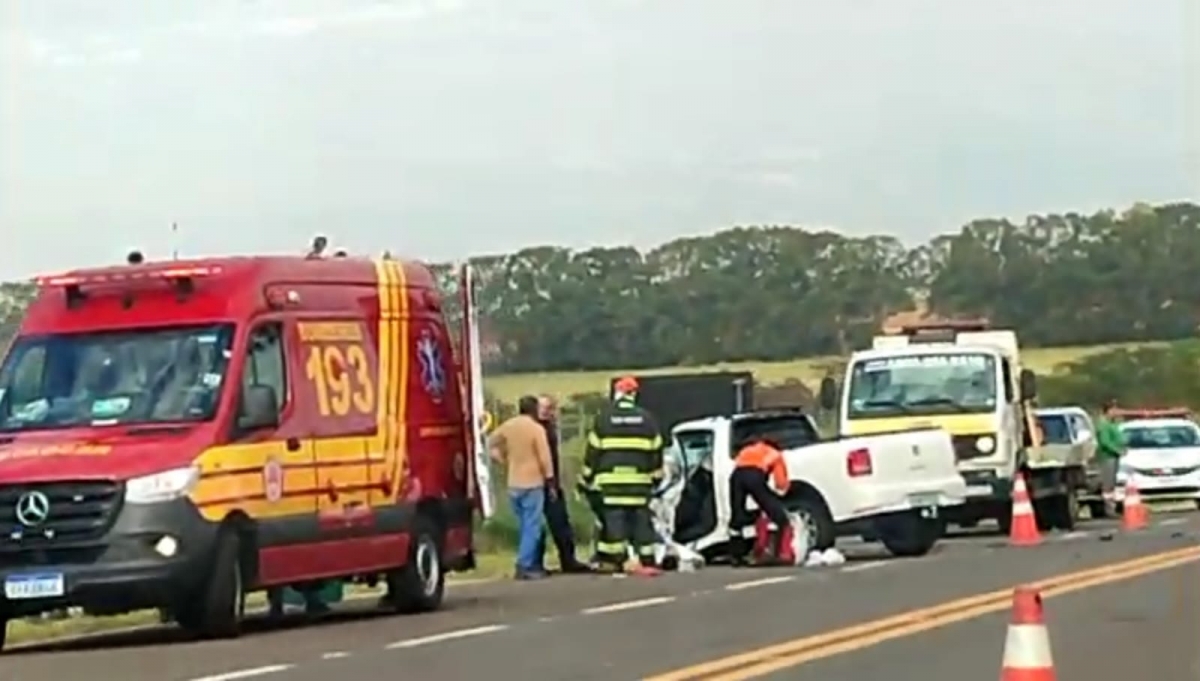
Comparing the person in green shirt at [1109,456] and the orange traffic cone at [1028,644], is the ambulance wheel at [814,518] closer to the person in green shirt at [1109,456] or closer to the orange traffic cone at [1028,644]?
the person in green shirt at [1109,456]

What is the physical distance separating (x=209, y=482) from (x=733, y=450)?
32.6 ft

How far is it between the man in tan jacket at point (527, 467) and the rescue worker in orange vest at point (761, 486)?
1.93 m

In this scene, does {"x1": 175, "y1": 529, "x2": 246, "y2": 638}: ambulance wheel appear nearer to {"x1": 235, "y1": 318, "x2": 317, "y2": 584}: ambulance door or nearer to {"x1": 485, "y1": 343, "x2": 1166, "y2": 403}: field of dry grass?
{"x1": 235, "y1": 318, "x2": 317, "y2": 584}: ambulance door

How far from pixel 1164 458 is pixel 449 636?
2694 cm

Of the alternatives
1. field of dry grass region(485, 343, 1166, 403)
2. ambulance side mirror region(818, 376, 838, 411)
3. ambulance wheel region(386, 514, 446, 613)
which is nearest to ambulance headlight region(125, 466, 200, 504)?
ambulance wheel region(386, 514, 446, 613)

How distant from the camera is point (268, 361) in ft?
63.2

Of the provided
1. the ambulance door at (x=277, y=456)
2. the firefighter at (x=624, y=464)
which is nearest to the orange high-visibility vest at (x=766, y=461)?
the firefighter at (x=624, y=464)

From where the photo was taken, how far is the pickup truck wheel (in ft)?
92.2

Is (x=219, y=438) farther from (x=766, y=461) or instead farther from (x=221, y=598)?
(x=766, y=461)

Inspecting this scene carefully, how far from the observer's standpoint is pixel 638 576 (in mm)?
25469

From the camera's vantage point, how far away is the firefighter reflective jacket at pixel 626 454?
25703mm

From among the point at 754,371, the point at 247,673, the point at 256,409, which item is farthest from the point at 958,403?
the point at 754,371

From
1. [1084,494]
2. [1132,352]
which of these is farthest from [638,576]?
[1132,352]

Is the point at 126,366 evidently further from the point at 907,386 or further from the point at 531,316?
the point at 531,316
